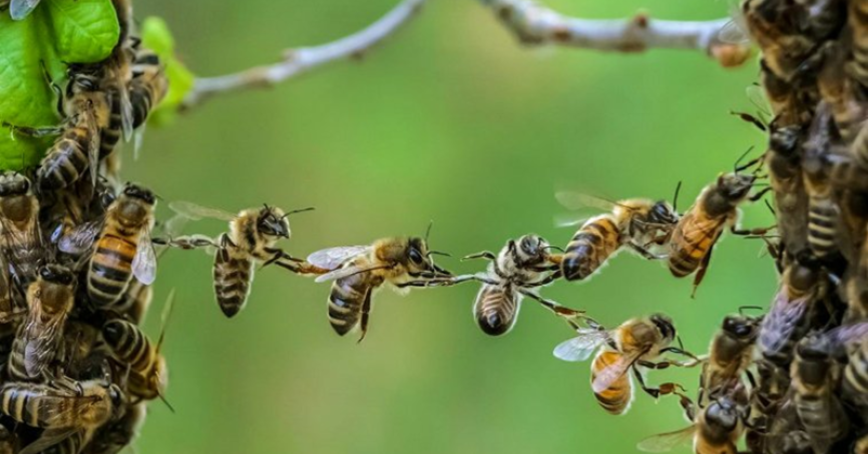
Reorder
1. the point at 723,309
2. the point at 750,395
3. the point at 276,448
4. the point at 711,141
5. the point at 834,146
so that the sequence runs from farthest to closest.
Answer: the point at 276,448, the point at 711,141, the point at 723,309, the point at 750,395, the point at 834,146

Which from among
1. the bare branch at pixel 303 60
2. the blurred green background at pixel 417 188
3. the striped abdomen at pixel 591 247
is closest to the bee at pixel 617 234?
the striped abdomen at pixel 591 247

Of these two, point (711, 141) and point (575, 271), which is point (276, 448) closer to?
point (711, 141)

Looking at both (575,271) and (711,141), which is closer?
(575,271)

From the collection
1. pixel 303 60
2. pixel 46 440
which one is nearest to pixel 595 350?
pixel 46 440

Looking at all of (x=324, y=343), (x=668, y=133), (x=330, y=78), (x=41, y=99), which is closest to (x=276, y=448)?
(x=324, y=343)

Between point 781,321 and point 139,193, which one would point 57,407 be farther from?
point 781,321

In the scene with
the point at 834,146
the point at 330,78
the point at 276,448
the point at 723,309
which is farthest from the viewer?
the point at 330,78

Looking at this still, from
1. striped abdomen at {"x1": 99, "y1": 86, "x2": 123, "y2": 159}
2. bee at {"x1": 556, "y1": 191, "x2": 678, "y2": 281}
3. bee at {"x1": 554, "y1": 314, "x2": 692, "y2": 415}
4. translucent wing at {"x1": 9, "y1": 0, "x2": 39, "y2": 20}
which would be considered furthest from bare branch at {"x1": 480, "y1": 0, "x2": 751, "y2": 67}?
translucent wing at {"x1": 9, "y1": 0, "x2": 39, "y2": 20}

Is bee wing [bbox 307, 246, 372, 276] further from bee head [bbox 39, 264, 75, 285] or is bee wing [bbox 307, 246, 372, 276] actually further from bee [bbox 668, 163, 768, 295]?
bee [bbox 668, 163, 768, 295]
